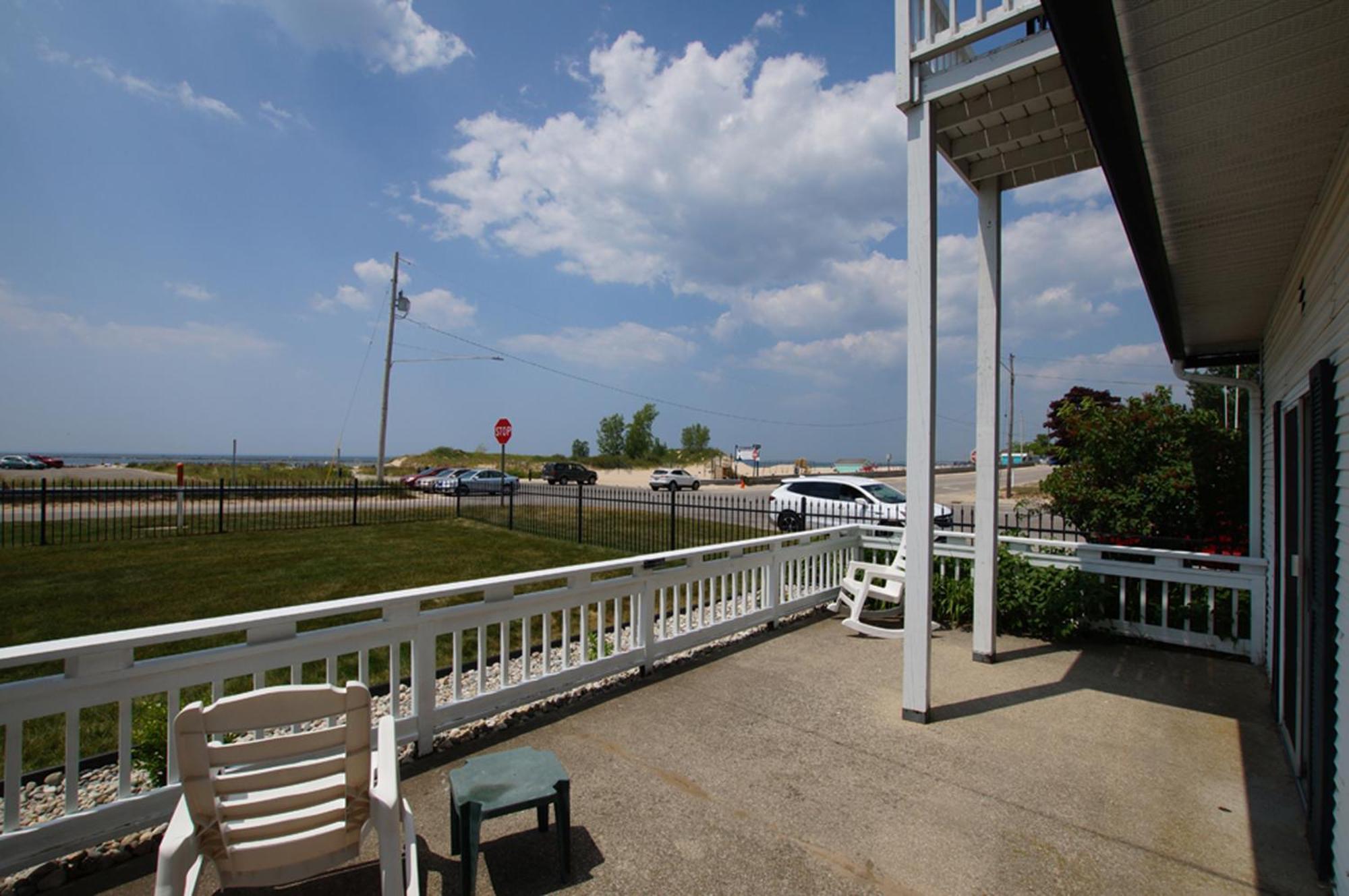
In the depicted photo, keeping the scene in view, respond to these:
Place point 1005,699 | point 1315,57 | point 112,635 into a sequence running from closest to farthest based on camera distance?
point 1315,57 < point 112,635 < point 1005,699

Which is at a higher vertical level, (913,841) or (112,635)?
(112,635)

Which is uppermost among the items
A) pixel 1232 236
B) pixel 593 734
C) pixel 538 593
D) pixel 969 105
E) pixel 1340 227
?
pixel 969 105

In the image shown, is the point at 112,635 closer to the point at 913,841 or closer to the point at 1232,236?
the point at 913,841

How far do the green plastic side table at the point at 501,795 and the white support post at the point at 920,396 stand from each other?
2483 mm

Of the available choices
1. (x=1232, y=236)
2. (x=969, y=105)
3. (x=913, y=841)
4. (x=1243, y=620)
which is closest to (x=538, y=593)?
(x=913, y=841)

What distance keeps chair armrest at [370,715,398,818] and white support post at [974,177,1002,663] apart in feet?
15.0

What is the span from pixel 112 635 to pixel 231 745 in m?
1.13

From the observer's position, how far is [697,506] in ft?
34.4

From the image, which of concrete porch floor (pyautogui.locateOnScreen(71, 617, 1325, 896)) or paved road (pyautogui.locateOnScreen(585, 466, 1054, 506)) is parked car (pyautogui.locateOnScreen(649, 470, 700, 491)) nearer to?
paved road (pyautogui.locateOnScreen(585, 466, 1054, 506))

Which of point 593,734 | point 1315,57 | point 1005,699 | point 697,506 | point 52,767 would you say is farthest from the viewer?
point 697,506

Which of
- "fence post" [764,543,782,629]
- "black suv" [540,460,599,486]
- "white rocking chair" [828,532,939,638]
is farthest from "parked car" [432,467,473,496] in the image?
"white rocking chair" [828,532,939,638]

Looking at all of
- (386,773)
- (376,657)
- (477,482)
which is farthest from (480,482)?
(386,773)

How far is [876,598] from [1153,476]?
13.9 feet

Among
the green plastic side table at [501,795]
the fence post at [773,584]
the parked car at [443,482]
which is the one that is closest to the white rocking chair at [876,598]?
the fence post at [773,584]
